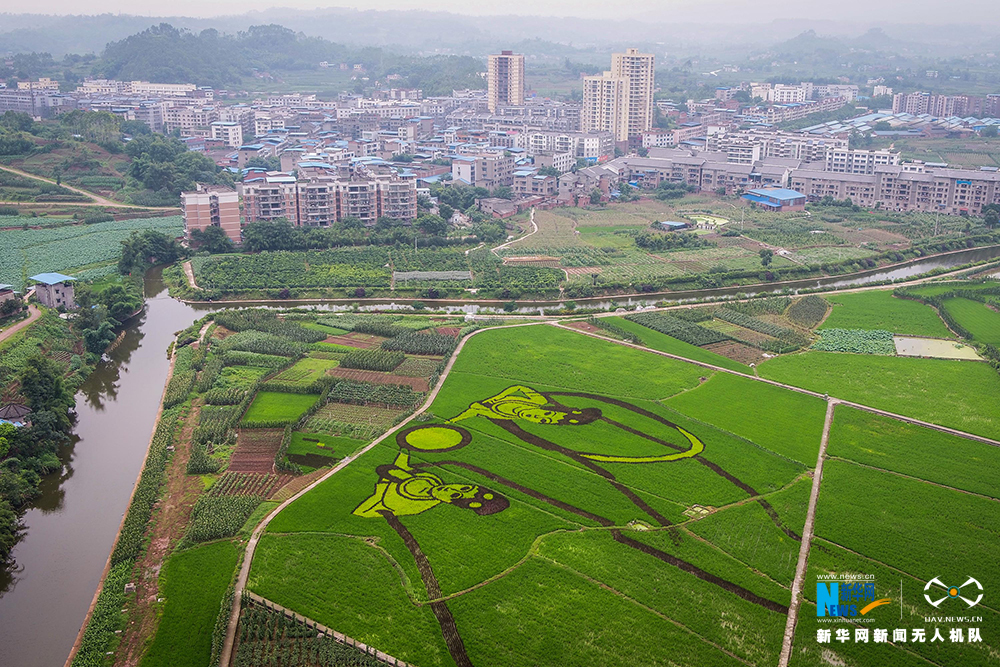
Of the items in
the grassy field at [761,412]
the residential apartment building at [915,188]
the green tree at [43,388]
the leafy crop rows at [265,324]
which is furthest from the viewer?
the residential apartment building at [915,188]

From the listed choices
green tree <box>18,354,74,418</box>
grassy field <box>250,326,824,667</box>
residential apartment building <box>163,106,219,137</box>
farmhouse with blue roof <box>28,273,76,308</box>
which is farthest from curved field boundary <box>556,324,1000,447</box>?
residential apartment building <box>163,106,219,137</box>

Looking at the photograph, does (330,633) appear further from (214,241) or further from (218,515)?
(214,241)

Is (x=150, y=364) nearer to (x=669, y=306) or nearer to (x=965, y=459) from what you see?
(x=669, y=306)

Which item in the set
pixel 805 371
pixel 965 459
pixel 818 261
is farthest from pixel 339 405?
pixel 818 261

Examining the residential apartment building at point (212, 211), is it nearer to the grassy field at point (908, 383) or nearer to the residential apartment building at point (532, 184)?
the residential apartment building at point (532, 184)

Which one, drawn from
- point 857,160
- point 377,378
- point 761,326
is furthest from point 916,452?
point 857,160

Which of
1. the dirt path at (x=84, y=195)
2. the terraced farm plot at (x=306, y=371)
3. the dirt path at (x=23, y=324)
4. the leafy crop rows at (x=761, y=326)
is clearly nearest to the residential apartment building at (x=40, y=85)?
the dirt path at (x=84, y=195)

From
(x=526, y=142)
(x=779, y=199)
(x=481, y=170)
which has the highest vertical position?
(x=526, y=142)
